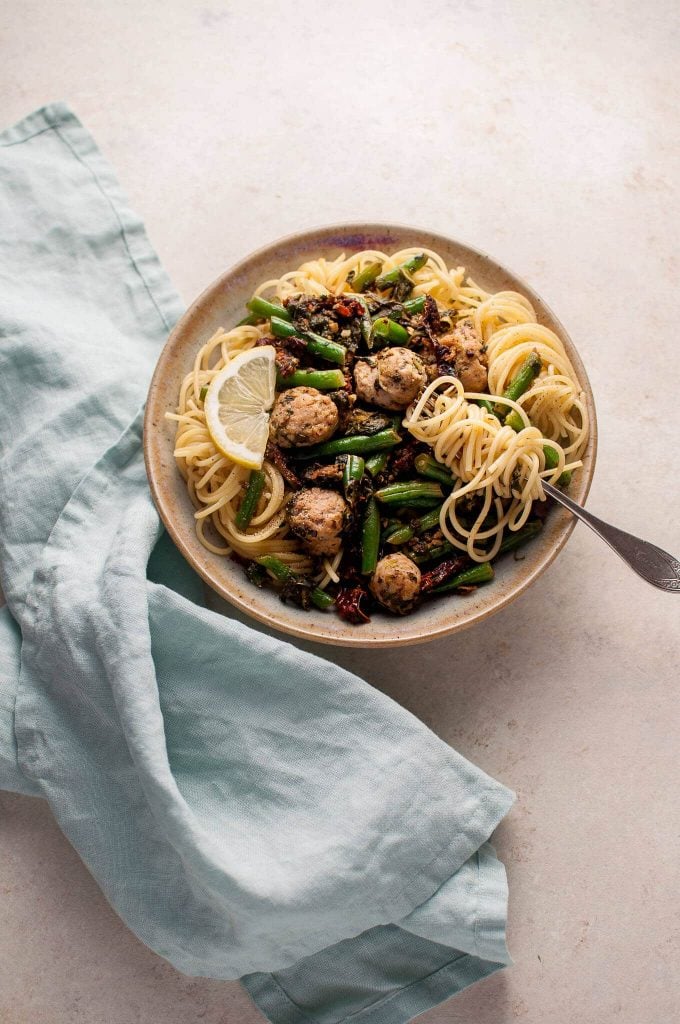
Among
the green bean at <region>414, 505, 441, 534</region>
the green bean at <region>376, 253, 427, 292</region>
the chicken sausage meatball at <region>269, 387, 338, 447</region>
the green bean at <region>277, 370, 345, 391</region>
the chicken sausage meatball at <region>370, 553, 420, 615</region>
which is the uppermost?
the green bean at <region>376, 253, 427, 292</region>

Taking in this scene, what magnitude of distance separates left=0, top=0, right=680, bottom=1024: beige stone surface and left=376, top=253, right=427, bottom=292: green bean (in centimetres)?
97

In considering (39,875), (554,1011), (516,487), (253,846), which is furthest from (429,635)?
(39,875)

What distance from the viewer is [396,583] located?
405cm

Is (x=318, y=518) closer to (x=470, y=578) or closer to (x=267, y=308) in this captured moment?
(x=470, y=578)

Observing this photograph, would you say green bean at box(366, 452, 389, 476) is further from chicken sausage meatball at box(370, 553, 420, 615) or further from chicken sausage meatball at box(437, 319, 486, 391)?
chicken sausage meatball at box(437, 319, 486, 391)

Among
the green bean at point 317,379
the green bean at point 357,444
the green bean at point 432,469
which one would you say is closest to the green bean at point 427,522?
the green bean at point 432,469

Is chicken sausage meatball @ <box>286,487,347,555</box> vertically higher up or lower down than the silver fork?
lower down

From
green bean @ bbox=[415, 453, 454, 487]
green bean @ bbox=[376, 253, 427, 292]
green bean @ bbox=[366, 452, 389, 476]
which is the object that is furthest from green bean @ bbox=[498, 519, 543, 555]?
green bean @ bbox=[376, 253, 427, 292]

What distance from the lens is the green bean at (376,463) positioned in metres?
4.20

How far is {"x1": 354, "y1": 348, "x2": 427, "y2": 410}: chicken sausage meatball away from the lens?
4.06m

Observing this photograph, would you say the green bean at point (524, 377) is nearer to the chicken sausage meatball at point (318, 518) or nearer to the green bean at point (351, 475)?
the green bean at point (351, 475)

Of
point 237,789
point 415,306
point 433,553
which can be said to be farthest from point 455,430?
point 237,789

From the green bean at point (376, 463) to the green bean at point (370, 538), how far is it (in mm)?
132

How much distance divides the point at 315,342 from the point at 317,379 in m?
0.18
